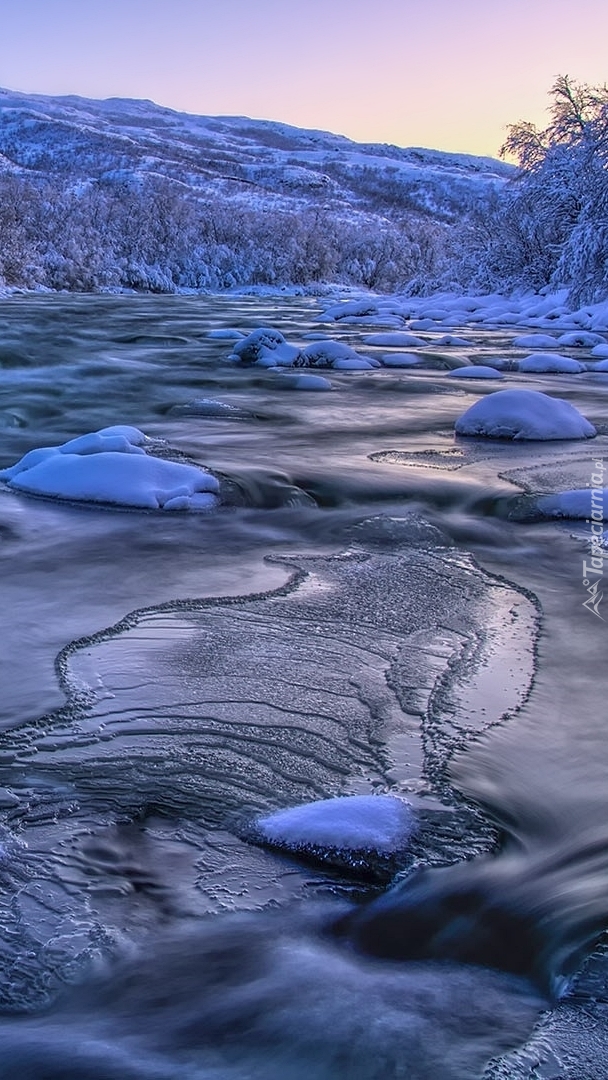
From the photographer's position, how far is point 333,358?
9906 mm

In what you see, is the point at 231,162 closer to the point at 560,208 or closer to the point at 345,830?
the point at 560,208

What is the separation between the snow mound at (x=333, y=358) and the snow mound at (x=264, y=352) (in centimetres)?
11

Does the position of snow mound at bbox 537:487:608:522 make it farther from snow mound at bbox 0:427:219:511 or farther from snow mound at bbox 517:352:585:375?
snow mound at bbox 517:352:585:375

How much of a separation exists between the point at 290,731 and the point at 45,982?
2.80 ft

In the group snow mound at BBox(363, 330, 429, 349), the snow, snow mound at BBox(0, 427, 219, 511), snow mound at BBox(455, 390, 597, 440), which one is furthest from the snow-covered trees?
the snow

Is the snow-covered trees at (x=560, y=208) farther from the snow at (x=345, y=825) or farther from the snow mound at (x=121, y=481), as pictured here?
the snow at (x=345, y=825)

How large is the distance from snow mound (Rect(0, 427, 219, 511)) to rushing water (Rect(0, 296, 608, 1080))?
4.0 inches

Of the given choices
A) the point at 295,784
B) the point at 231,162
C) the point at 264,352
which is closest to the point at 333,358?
the point at 264,352

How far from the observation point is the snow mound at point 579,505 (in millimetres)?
3941

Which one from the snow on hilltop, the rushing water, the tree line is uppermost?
the snow on hilltop

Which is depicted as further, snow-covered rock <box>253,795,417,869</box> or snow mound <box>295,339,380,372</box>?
snow mound <box>295,339,380,372</box>

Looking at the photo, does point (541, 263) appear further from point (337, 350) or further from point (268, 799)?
point (268, 799)

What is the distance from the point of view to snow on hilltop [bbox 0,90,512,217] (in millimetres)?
73188

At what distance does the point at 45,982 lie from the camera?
4.25 ft
